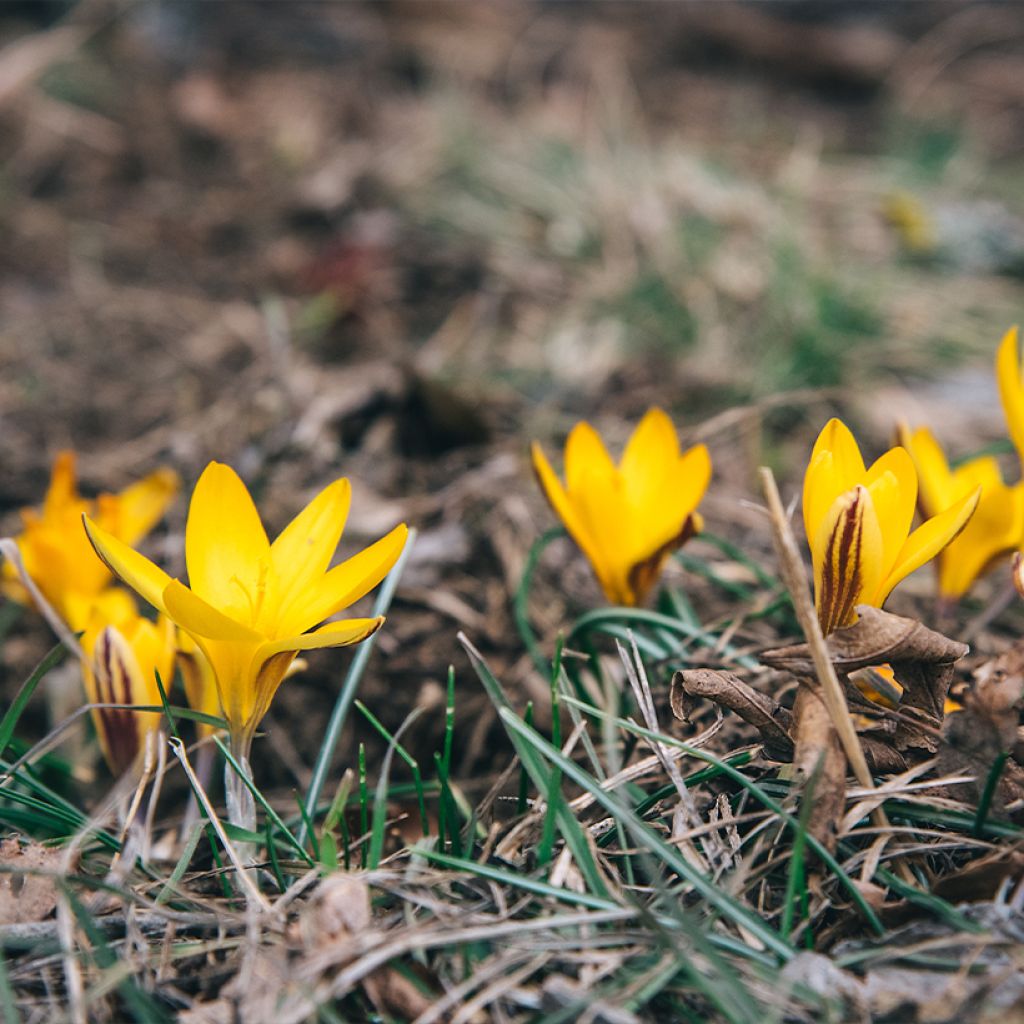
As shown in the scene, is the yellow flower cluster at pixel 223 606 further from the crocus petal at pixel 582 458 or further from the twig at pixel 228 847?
the crocus petal at pixel 582 458

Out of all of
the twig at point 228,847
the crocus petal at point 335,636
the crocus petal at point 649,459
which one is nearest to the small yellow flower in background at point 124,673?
the twig at point 228,847

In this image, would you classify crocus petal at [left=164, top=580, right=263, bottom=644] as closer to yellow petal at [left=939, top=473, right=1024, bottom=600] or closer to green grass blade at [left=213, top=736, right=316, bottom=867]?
green grass blade at [left=213, top=736, right=316, bottom=867]

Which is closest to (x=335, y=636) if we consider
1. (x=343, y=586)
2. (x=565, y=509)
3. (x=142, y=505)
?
(x=343, y=586)

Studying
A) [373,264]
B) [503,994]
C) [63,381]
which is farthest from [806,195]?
[503,994]

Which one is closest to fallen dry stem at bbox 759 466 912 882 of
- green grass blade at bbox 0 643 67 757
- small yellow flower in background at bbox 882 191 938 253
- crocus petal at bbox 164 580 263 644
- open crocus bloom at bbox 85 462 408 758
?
open crocus bloom at bbox 85 462 408 758

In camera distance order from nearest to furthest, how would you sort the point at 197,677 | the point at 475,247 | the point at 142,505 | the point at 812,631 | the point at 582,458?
1. the point at 812,631
2. the point at 197,677
3. the point at 582,458
4. the point at 142,505
5. the point at 475,247

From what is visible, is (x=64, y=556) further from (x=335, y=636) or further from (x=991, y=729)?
(x=991, y=729)

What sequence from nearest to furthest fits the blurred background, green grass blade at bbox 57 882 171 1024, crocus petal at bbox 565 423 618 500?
green grass blade at bbox 57 882 171 1024
crocus petal at bbox 565 423 618 500
the blurred background

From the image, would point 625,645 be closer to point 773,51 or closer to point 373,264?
point 373,264
